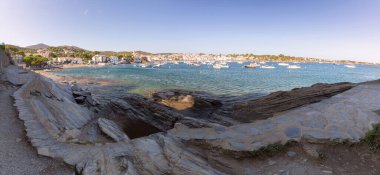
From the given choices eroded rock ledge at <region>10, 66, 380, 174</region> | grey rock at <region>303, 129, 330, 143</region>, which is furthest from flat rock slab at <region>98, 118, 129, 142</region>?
grey rock at <region>303, 129, 330, 143</region>

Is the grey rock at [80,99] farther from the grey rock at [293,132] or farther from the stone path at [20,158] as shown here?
the grey rock at [293,132]

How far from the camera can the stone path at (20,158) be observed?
6.65m

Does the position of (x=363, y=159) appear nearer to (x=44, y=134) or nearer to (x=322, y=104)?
(x=322, y=104)

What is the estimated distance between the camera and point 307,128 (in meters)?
Answer: 9.89

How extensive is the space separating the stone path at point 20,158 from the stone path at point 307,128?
5458 mm

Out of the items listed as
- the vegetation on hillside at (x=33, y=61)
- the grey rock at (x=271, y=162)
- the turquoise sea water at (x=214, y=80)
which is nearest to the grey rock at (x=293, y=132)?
the grey rock at (x=271, y=162)

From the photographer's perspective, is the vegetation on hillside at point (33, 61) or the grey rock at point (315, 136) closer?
the grey rock at point (315, 136)

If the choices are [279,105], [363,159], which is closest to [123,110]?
[279,105]

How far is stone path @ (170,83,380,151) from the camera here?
9414 millimetres

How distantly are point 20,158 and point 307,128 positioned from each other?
12.2 meters

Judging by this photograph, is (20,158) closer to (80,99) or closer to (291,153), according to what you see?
(291,153)

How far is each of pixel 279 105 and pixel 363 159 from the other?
27.4ft

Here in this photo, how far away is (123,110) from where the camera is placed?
1916cm

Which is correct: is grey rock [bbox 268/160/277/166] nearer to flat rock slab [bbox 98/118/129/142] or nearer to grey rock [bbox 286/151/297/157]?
grey rock [bbox 286/151/297/157]
